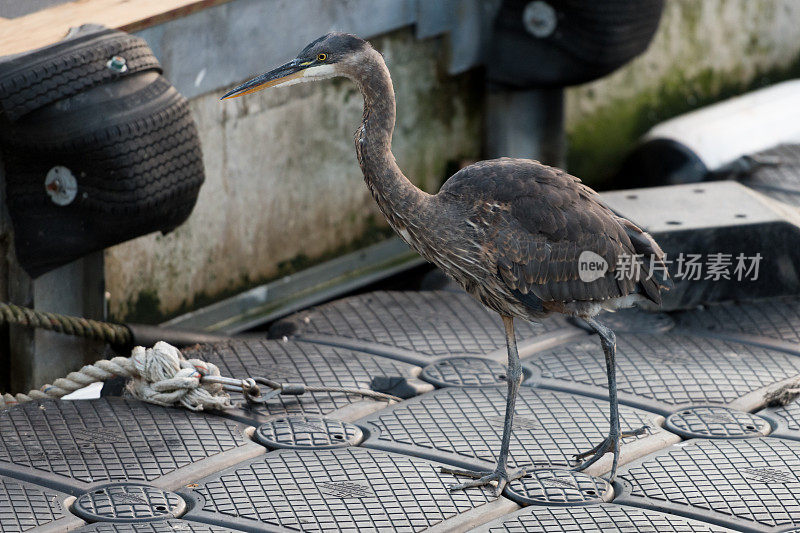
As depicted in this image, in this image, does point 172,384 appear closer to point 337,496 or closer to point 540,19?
point 337,496

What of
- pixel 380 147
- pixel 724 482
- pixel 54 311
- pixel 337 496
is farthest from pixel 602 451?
pixel 54 311

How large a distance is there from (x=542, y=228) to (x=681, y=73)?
16.0 ft

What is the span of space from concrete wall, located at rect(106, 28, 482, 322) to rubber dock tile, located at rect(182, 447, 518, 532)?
173 cm

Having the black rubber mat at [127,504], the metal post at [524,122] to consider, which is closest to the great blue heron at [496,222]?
the black rubber mat at [127,504]

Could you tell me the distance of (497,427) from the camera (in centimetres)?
412

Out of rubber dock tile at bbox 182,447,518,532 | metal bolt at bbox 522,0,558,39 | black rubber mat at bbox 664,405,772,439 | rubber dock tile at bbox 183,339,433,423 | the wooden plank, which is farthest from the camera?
metal bolt at bbox 522,0,558,39

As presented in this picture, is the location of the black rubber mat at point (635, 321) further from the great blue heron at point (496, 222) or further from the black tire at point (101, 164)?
the black tire at point (101, 164)

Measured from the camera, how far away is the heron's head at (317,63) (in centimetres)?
358

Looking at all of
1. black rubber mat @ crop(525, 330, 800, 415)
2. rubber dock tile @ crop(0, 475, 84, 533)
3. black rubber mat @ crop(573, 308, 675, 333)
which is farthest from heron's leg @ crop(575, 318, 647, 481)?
rubber dock tile @ crop(0, 475, 84, 533)

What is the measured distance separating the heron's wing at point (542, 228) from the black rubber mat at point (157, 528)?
1088mm

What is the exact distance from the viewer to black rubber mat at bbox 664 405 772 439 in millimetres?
4090

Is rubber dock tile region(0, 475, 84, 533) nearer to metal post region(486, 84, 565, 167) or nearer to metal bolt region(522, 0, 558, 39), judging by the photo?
metal bolt region(522, 0, 558, 39)

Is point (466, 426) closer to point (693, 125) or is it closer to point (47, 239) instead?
point (47, 239)

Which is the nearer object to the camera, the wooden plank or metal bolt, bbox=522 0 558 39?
the wooden plank
